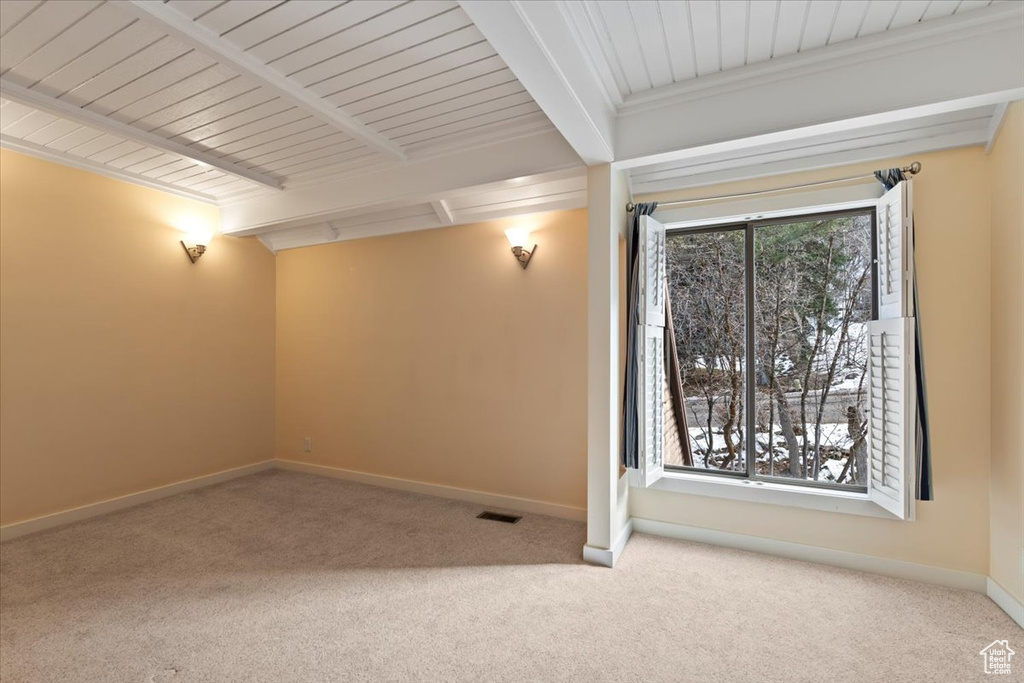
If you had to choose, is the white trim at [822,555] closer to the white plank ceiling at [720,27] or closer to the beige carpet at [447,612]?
the beige carpet at [447,612]

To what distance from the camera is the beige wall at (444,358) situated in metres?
3.48

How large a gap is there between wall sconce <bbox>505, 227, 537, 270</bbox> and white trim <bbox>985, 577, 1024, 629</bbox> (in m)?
3.17

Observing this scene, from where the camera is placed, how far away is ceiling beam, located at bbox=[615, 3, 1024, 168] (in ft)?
6.04

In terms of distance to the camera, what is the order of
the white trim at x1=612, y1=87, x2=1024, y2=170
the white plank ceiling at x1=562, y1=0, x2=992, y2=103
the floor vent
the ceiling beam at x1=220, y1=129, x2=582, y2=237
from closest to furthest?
1. the white plank ceiling at x1=562, y1=0, x2=992, y2=103
2. the white trim at x1=612, y1=87, x2=1024, y2=170
3. the ceiling beam at x1=220, y1=129, x2=582, y2=237
4. the floor vent

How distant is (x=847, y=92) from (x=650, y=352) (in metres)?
1.59

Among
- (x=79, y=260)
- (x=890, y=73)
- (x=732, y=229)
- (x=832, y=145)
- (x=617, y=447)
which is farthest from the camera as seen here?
(x=79, y=260)

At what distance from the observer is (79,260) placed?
3.34m

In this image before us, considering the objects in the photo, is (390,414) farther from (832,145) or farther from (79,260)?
(832,145)

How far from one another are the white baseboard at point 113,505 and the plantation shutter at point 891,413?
16.4 ft

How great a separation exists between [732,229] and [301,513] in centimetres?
373

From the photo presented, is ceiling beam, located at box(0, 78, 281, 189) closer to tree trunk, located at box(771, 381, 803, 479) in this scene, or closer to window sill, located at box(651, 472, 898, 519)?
window sill, located at box(651, 472, 898, 519)

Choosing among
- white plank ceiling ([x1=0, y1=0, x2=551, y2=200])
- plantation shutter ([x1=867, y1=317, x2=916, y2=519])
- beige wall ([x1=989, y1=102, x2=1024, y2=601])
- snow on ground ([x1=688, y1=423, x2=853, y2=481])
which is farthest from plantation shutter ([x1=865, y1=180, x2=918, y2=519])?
white plank ceiling ([x1=0, y1=0, x2=551, y2=200])

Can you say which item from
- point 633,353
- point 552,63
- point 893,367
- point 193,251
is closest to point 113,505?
point 193,251

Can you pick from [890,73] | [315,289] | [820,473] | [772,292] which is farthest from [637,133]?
[315,289]
